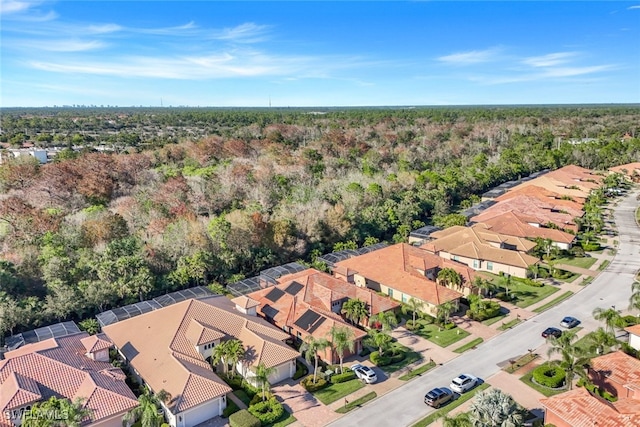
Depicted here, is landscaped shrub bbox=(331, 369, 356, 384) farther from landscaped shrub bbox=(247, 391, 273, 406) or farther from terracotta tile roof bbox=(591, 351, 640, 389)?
terracotta tile roof bbox=(591, 351, 640, 389)

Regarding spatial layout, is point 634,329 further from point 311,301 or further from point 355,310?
point 311,301

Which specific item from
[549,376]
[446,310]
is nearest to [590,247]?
[446,310]

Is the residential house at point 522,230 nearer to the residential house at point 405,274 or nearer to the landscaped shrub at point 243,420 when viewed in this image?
the residential house at point 405,274

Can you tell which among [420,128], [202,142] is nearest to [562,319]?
[202,142]

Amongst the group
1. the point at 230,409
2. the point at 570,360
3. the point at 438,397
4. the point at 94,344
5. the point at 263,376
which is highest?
the point at 94,344

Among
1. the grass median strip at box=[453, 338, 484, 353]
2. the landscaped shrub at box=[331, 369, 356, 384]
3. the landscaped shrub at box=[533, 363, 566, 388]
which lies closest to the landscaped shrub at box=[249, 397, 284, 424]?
the landscaped shrub at box=[331, 369, 356, 384]

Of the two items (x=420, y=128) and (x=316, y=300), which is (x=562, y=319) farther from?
(x=420, y=128)

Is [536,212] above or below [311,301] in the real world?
above
